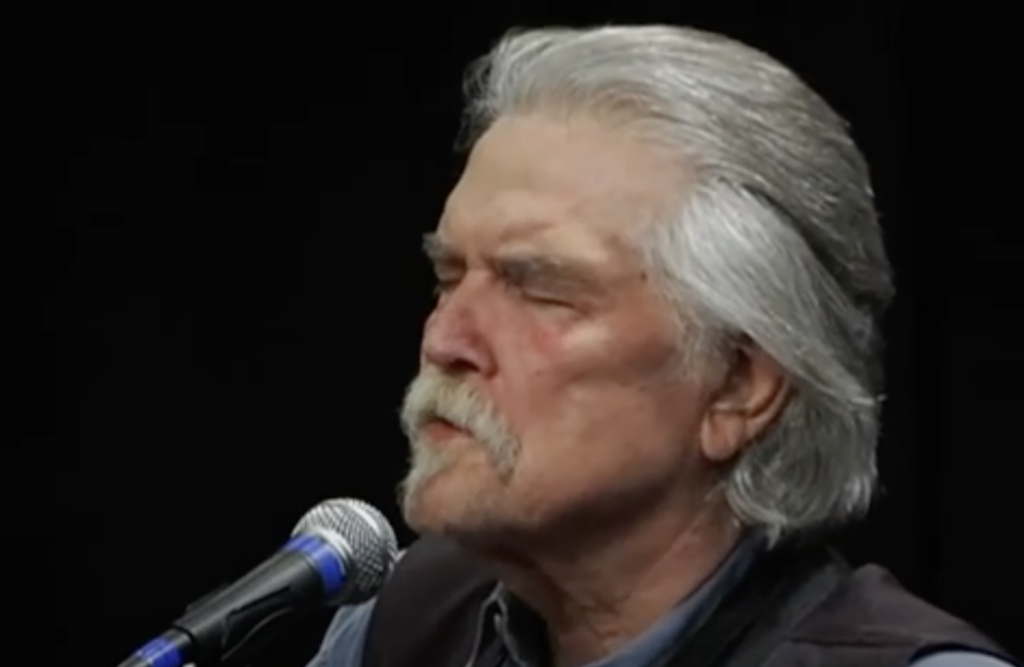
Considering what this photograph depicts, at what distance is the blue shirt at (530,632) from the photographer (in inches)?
54.4

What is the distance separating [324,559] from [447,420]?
0.16m

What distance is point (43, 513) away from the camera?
96.8 inches

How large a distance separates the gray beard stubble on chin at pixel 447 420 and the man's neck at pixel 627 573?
0.09 metres

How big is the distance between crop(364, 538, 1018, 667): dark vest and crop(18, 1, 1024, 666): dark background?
842 mm

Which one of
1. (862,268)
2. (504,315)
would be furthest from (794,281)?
(504,315)

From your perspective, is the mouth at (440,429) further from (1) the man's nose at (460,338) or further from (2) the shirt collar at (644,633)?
(2) the shirt collar at (644,633)

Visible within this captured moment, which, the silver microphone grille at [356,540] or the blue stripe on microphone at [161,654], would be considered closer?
the blue stripe on microphone at [161,654]

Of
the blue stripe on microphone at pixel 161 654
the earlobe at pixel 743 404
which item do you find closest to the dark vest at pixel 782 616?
the earlobe at pixel 743 404

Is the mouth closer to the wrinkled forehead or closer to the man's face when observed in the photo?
the man's face

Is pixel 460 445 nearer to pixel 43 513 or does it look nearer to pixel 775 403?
pixel 775 403

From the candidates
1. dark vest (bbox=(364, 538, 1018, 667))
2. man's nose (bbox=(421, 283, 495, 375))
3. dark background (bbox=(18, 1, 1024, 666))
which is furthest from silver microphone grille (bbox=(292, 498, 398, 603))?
dark background (bbox=(18, 1, 1024, 666))

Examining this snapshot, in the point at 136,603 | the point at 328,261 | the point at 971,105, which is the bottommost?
the point at 136,603

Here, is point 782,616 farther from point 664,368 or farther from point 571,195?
point 571,195

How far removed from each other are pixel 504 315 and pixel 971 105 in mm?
1086
